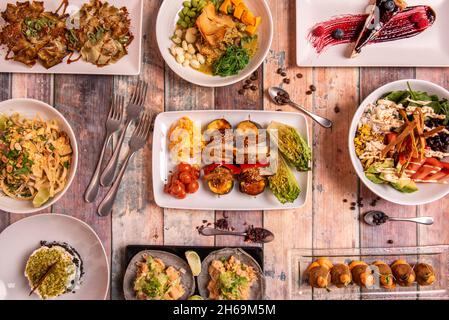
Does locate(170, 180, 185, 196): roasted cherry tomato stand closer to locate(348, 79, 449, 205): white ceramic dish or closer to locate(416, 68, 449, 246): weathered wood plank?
locate(348, 79, 449, 205): white ceramic dish

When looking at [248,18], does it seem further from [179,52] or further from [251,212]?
[251,212]

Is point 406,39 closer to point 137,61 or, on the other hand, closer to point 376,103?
point 376,103

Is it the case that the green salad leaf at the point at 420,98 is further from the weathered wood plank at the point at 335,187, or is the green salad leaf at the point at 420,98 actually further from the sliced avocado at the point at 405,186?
the sliced avocado at the point at 405,186

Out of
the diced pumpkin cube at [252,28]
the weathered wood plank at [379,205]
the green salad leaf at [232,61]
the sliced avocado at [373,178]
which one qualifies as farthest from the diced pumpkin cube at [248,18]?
the sliced avocado at [373,178]

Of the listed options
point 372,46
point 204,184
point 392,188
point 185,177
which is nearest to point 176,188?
point 185,177

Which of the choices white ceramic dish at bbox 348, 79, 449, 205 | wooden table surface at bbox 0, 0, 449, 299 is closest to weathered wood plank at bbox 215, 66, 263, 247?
wooden table surface at bbox 0, 0, 449, 299
